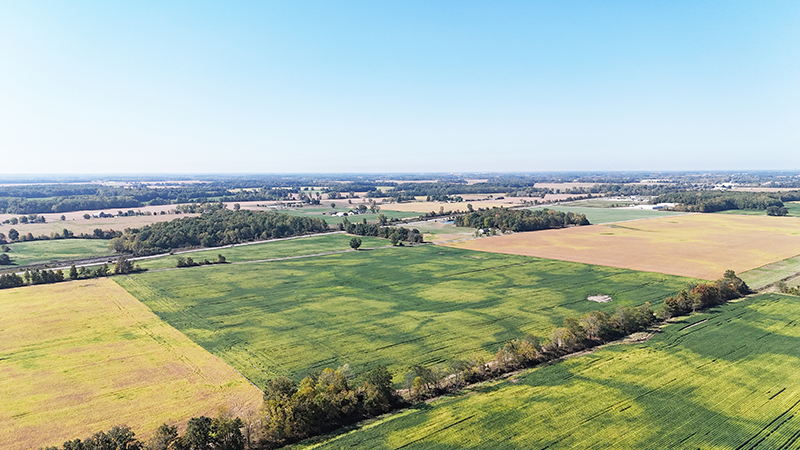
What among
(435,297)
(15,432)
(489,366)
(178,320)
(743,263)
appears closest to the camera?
(15,432)

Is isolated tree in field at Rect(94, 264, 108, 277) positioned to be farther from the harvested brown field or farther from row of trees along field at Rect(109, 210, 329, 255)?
the harvested brown field

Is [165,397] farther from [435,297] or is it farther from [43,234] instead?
[43,234]

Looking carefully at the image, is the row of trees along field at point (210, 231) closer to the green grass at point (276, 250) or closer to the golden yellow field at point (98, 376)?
the green grass at point (276, 250)

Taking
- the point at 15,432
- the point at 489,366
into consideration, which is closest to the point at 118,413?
the point at 15,432

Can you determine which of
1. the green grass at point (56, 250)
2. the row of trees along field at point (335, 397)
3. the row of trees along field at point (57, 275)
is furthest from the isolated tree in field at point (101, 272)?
the row of trees along field at point (335, 397)

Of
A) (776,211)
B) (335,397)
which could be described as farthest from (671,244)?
(335,397)

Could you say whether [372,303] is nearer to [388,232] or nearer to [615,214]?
[388,232]
